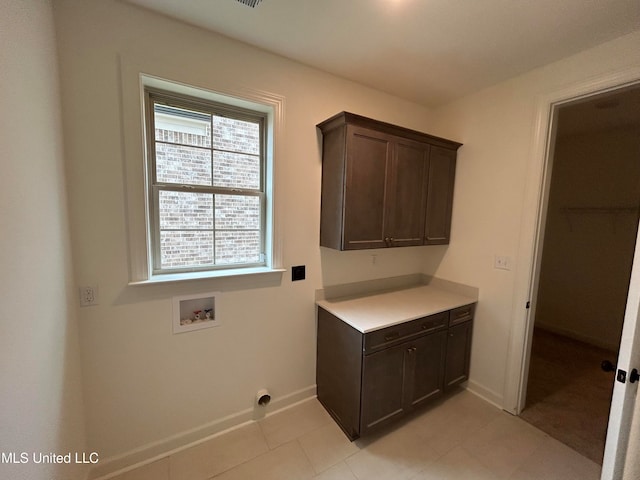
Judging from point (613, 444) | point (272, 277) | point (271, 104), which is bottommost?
point (613, 444)

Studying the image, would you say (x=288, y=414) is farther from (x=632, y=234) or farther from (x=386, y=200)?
(x=632, y=234)

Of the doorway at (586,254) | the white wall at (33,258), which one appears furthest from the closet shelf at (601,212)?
the white wall at (33,258)

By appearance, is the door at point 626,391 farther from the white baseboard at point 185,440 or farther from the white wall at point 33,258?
the white wall at point 33,258

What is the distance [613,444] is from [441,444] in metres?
0.97

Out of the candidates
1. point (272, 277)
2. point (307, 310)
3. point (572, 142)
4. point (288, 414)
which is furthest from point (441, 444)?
point (572, 142)

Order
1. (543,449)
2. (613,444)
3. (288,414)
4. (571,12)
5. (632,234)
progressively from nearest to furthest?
(613,444)
(571,12)
(543,449)
(288,414)
(632,234)

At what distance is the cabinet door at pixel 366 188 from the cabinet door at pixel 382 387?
78 cm

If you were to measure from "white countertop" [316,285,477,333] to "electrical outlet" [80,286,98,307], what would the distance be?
141cm

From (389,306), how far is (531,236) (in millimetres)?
1174

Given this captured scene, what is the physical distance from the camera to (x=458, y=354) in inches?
86.0

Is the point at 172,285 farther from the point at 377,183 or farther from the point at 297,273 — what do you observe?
the point at 377,183

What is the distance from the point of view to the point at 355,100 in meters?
2.13

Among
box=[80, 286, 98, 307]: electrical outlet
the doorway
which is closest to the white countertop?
the doorway

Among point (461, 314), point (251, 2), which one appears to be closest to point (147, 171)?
point (251, 2)
